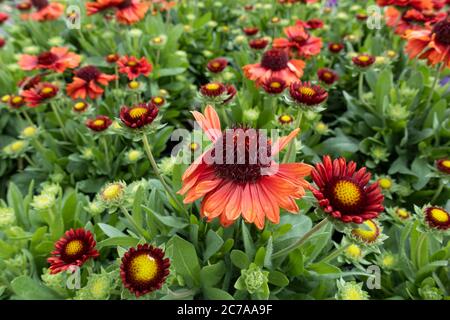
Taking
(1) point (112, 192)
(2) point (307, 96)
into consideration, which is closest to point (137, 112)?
(1) point (112, 192)

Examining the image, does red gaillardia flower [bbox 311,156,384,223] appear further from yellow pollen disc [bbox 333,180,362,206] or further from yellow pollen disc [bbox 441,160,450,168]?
yellow pollen disc [bbox 441,160,450,168]

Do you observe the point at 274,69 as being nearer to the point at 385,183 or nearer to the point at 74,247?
the point at 385,183

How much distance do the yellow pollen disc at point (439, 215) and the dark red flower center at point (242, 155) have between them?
535mm

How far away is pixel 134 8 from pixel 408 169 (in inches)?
63.4

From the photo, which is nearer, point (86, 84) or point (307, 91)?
point (307, 91)

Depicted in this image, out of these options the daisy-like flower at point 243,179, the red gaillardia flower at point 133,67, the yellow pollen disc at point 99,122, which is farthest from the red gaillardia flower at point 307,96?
the red gaillardia flower at point 133,67

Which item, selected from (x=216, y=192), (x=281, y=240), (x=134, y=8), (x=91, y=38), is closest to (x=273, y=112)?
(x=281, y=240)

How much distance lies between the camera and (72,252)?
35.2 inches

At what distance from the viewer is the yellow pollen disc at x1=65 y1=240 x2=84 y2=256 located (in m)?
0.89

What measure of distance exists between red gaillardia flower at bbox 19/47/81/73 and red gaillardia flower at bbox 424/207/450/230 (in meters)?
1.62

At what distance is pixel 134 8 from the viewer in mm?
1922

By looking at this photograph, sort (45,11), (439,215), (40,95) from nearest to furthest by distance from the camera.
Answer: (439,215)
(40,95)
(45,11)

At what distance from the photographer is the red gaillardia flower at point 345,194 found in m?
0.71

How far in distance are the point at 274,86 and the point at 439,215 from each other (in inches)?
27.5
